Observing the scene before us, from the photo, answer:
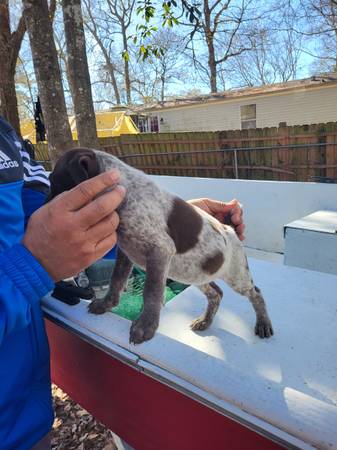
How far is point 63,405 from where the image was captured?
3486 millimetres

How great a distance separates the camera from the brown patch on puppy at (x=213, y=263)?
1.79m

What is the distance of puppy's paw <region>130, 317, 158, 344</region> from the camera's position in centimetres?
154

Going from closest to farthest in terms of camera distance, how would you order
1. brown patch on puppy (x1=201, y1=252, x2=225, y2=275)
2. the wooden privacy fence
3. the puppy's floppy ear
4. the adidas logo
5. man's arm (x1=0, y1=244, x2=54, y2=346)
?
man's arm (x1=0, y1=244, x2=54, y2=346)
the puppy's floppy ear
the adidas logo
brown patch on puppy (x1=201, y1=252, x2=225, y2=275)
the wooden privacy fence

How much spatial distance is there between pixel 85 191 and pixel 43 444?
4.52ft

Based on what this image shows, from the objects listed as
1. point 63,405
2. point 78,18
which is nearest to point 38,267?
point 63,405

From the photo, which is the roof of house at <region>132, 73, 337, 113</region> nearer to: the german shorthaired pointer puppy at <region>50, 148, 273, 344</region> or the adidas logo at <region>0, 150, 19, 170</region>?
the german shorthaired pointer puppy at <region>50, 148, 273, 344</region>

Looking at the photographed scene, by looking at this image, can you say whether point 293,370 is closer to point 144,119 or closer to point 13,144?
point 13,144

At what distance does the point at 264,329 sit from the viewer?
7.20 feet

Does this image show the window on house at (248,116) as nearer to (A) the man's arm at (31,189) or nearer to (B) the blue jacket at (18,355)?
(A) the man's arm at (31,189)

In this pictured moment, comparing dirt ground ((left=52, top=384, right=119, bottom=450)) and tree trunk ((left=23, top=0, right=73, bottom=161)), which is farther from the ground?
tree trunk ((left=23, top=0, right=73, bottom=161))

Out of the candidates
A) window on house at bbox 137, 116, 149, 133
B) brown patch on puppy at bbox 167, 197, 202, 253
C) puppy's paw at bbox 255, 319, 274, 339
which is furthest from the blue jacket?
window on house at bbox 137, 116, 149, 133

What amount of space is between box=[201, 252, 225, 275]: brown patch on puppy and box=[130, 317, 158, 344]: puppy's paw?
0.40 m

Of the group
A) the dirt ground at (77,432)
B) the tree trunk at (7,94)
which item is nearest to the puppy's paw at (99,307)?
the dirt ground at (77,432)

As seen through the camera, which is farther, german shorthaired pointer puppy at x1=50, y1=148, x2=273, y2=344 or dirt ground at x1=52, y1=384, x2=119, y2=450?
dirt ground at x1=52, y1=384, x2=119, y2=450
